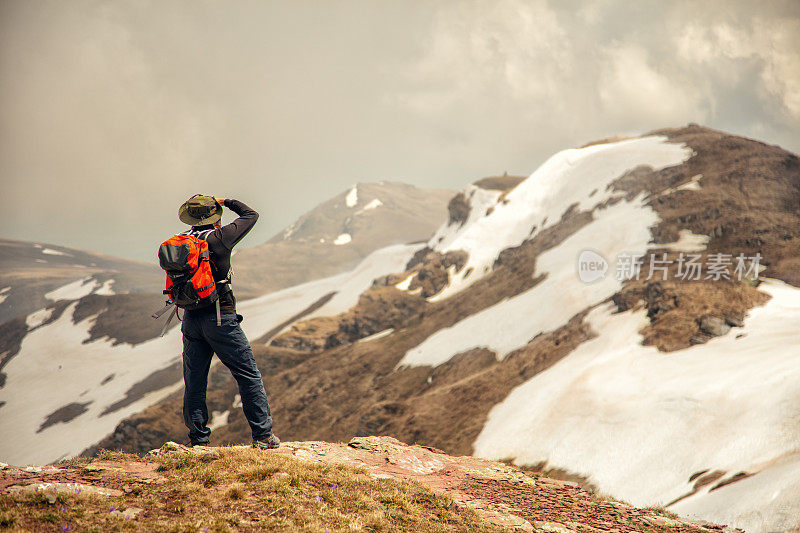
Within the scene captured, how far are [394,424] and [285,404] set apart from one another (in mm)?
21181

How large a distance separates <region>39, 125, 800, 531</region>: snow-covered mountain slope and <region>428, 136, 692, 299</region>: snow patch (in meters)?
0.72

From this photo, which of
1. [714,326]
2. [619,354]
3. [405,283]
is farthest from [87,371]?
[714,326]

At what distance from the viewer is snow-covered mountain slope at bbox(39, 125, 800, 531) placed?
19578 mm

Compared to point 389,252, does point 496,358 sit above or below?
below

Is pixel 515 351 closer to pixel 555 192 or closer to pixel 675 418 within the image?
pixel 675 418

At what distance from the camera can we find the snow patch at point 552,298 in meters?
44.8

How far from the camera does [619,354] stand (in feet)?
105

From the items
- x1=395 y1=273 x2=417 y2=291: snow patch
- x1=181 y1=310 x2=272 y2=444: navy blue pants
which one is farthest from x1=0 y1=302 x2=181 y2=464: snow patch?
x1=181 y1=310 x2=272 y2=444: navy blue pants

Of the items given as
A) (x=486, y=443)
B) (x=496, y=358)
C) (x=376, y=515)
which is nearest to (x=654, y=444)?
(x=486, y=443)

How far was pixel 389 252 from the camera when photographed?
147m

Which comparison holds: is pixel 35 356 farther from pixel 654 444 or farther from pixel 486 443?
pixel 654 444

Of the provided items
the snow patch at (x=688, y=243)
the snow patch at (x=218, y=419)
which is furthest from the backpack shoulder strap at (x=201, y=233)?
the snow patch at (x=218, y=419)

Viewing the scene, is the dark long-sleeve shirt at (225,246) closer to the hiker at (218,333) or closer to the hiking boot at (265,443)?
Result: the hiker at (218,333)

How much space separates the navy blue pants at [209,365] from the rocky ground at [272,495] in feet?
1.85
